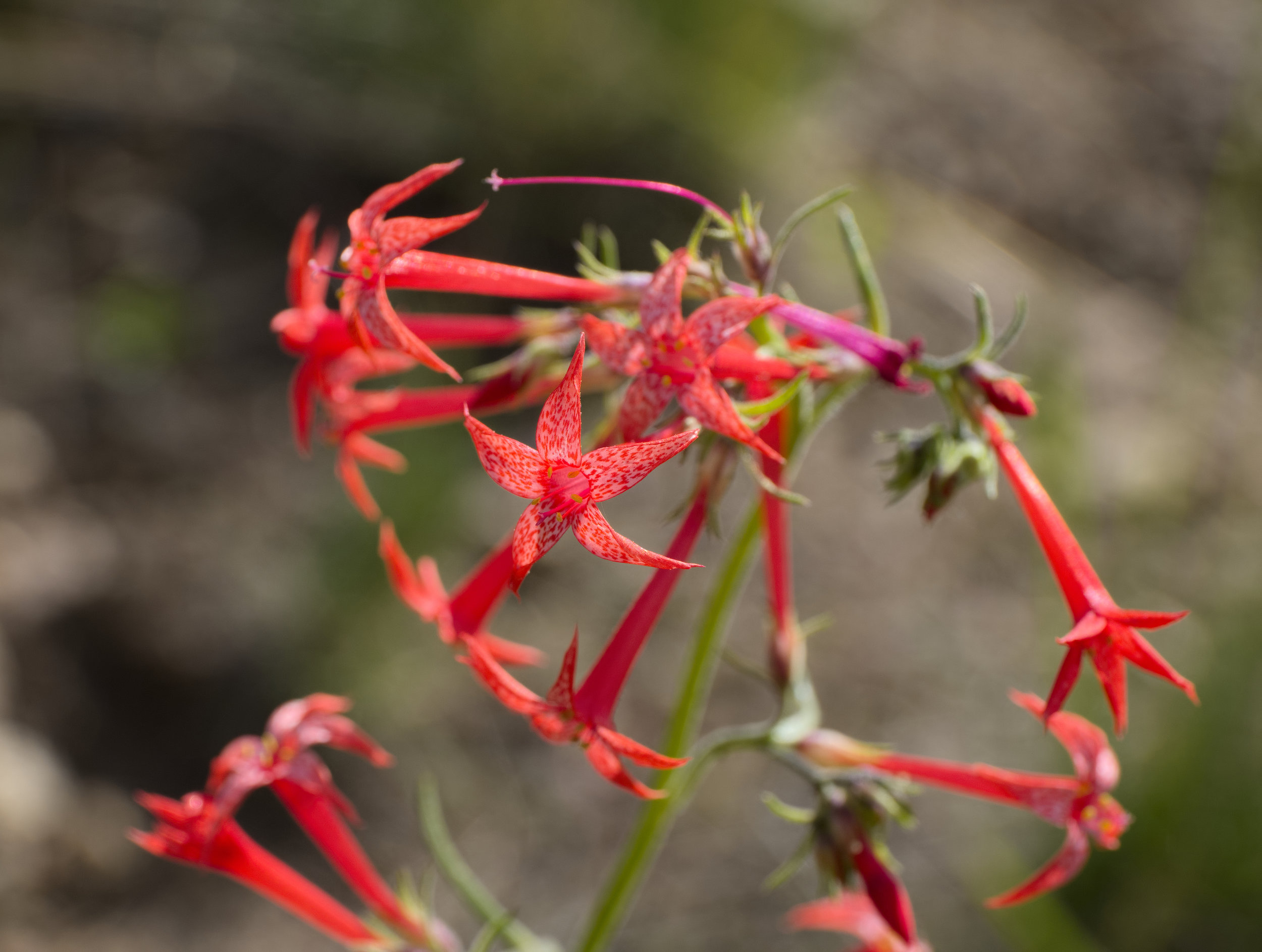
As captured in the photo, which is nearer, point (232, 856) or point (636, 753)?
point (636, 753)

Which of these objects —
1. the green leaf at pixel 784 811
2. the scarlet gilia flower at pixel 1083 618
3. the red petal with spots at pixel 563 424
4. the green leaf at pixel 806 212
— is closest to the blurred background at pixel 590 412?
the green leaf at pixel 784 811

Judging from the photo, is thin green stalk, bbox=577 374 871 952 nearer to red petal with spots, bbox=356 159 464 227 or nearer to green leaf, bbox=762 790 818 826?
green leaf, bbox=762 790 818 826

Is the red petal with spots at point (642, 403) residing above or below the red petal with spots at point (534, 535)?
above

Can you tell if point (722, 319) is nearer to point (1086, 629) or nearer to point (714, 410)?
→ point (714, 410)

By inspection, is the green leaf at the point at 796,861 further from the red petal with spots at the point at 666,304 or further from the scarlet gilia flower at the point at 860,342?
the red petal with spots at the point at 666,304

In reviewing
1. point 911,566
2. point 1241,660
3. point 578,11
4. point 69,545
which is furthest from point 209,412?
point 1241,660

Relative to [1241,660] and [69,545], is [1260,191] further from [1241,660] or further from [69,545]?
[69,545]

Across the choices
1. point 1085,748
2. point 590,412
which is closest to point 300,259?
point 1085,748

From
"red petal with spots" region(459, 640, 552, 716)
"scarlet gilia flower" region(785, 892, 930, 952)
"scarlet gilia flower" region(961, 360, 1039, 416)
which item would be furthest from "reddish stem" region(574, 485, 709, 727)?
"scarlet gilia flower" region(785, 892, 930, 952)
